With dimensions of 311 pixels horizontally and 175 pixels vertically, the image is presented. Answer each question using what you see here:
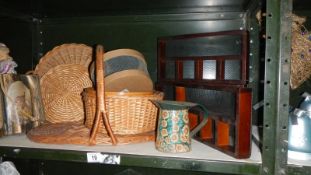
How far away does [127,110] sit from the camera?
2.39ft

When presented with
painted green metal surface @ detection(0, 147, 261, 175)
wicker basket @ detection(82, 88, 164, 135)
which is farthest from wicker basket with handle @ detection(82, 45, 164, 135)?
painted green metal surface @ detection(0, 147, 261, 175)

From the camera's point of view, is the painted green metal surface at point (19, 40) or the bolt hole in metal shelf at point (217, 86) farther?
the painted green metal surface at point (19, 40)

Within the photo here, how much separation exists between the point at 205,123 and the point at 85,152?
12.2 inches

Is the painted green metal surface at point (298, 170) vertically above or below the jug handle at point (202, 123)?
below

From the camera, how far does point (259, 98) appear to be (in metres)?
1.04

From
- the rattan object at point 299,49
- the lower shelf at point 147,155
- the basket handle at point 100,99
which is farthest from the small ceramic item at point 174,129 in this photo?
the rattan object at point 299,49

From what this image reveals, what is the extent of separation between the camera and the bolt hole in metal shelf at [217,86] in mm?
622

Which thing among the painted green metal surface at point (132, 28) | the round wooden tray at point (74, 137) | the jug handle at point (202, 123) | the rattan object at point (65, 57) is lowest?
the round wooden tray at point (74, 137)

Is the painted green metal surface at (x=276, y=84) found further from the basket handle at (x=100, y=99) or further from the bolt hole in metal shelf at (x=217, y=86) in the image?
the basket handle at (x=100, y=99)

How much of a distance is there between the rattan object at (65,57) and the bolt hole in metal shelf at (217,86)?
28 centimetres

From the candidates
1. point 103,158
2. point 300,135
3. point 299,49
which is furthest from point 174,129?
point 299,49

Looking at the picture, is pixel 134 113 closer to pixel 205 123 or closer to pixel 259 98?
pixel 205 123

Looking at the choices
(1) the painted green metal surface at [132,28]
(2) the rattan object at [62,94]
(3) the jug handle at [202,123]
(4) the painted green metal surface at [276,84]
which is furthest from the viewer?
(1) the painted green metal surface at [132,28]

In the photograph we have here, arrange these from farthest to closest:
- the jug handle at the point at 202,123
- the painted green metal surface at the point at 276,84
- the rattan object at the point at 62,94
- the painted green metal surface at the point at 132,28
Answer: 1. the painted green metal surface at the point at 132,28
2. the rattan object at the point at 62,94
3. the jug handle at the point at 202,123
4. the painted green metal surface at the point at 276,84
